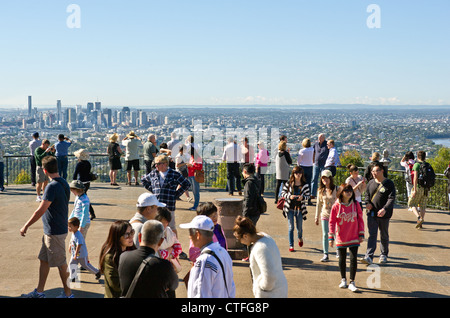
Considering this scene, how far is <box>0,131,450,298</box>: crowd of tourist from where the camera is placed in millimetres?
4668

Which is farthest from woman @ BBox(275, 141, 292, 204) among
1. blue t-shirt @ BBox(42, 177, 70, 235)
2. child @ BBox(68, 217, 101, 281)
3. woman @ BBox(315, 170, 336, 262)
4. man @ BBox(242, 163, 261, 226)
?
blue t-shirt @ BBox(42, 177, 70, 235)

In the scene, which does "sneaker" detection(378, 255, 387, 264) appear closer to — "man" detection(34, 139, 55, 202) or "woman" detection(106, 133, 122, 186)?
"man" detection(34, 139, 55, 202)

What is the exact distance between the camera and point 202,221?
16.3 ft

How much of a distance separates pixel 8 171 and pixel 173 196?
47.1 ft

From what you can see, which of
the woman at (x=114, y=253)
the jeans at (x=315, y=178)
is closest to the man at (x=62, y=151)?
the jeans at (x=315, y=178)

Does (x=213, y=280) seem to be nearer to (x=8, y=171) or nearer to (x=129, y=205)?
(x=129, y=205)

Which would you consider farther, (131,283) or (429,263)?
(429,263)

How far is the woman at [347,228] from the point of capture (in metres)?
7.89

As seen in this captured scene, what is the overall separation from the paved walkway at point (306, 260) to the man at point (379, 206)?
35 centimetres

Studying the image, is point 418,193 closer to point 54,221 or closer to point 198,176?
point 198,176

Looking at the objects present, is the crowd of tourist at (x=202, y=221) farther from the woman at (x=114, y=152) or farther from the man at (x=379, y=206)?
the woman at (x=114, y=152)

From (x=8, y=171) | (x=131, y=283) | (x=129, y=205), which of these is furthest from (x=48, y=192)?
(x=8, y=171)
